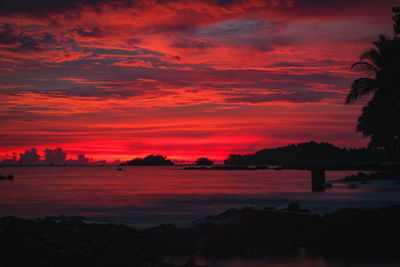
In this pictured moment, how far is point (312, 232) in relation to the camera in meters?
17.5

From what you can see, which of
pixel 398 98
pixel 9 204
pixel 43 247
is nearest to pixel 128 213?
pixel 9 204

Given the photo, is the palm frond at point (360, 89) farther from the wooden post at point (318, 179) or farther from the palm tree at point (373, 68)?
the wooden post at point (318, 179)

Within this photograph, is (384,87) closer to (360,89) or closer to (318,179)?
(360,89)

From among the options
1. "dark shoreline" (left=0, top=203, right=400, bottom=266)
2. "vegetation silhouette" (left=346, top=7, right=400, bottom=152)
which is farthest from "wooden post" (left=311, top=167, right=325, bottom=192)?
"dark shoreline" (left=0, top=203, right=400, bottom=266)

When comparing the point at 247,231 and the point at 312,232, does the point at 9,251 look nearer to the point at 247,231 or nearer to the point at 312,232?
the point at 247,231

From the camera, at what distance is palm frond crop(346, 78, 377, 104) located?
31.0m

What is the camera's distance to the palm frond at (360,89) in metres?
31.0

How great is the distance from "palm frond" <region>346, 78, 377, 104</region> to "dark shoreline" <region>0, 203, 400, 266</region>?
13714 millimetres

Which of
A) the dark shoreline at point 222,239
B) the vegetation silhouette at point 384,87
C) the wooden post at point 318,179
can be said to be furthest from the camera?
the wooden post at point 318,179

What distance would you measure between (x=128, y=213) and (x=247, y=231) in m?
18.2

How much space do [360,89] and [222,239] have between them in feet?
65.6

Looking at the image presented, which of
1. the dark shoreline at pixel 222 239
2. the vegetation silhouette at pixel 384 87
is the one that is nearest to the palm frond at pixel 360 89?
the vegetation silhouette at pixel 384 87

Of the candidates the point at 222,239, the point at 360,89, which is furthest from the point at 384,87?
the point at 222,239

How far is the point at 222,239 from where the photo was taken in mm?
16922
